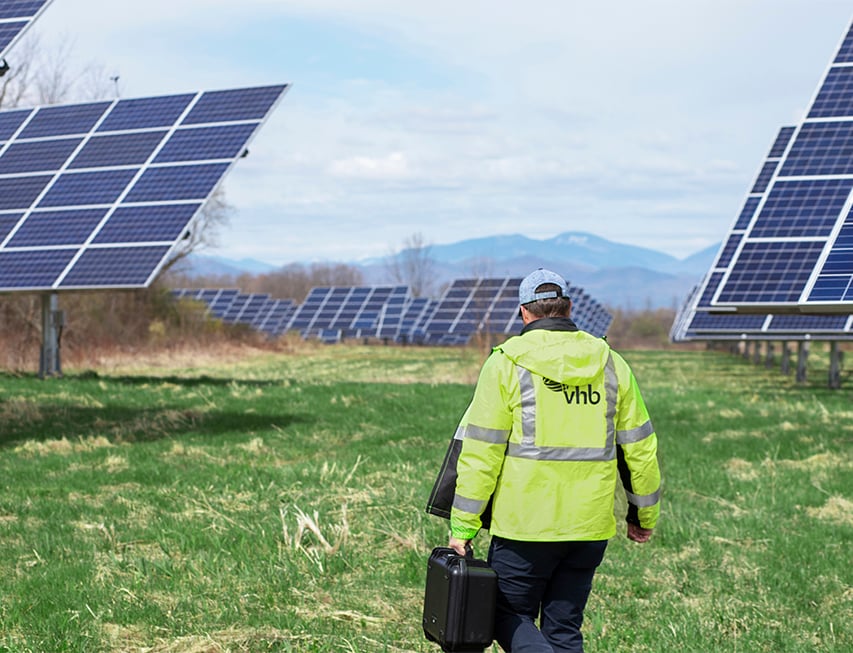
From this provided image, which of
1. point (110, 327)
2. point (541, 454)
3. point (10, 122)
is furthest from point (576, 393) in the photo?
point (110, 327)

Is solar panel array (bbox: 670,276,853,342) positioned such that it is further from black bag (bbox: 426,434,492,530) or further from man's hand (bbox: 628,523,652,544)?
black bag (bbox: 426,434,492,530)

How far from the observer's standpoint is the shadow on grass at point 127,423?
13.2 metres

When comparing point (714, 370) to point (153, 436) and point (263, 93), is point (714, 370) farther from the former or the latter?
point (153, 436)

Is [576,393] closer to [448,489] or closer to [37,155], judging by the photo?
[448,489]

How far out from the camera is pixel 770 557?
7.61 meters

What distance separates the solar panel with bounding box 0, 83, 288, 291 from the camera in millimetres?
17062

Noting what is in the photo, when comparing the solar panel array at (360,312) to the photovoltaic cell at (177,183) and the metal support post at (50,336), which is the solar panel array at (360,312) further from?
the photovoltaic cell at (177,183)

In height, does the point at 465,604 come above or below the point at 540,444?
below

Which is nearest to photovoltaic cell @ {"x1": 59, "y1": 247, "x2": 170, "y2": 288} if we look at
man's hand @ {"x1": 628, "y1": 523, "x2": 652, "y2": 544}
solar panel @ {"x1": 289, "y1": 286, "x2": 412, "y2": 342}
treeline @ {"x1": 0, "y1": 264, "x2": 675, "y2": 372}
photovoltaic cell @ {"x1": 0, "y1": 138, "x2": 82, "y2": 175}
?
treeline @ {"x1": 0, "y1": 264, "x2": 675, "y2": 372}

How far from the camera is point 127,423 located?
14.2 m

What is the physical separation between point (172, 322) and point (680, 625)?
40.0 m

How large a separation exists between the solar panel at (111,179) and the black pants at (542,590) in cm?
1225

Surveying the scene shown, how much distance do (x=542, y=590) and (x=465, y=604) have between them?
0.44 m

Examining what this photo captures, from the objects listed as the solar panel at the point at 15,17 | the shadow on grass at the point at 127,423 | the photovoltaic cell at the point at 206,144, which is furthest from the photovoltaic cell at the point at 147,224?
the solar panel at the point at 15,17
